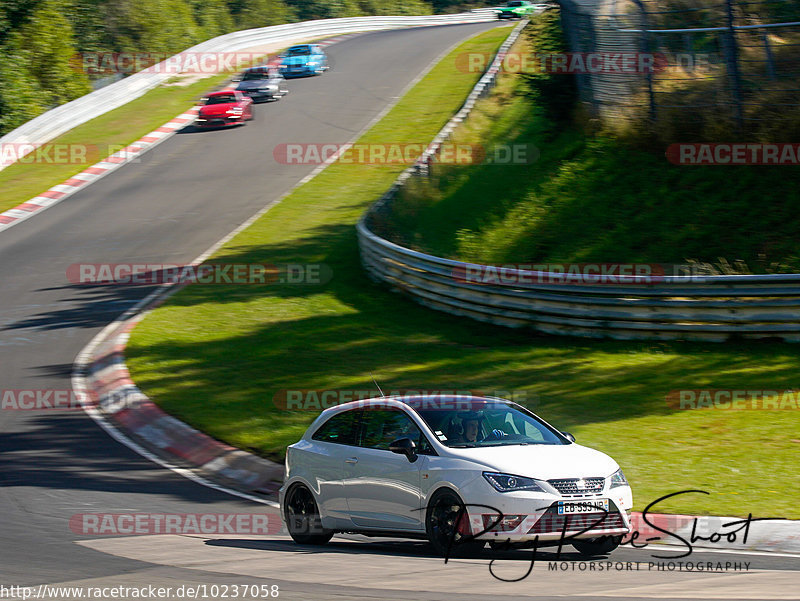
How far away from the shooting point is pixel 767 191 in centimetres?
1894

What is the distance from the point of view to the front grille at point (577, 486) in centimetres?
807

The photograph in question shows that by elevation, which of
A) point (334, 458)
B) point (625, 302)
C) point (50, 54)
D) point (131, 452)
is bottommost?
point (131, 452)

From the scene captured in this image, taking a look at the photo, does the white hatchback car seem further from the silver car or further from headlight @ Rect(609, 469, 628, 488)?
the silver car

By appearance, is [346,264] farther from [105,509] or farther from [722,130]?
[105,509]

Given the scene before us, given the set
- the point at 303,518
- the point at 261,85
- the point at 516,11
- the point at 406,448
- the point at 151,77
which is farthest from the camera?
the point at 516,11

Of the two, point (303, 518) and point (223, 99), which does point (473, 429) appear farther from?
point (223, 99)

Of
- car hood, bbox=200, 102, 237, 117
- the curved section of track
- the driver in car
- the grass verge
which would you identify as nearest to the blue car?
the curved section of track

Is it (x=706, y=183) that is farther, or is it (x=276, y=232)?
(x=276, y=232)

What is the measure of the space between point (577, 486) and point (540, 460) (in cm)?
39

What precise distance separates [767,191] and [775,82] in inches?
83.4

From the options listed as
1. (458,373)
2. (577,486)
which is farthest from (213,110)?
(577,486)

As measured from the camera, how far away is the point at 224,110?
124 feet

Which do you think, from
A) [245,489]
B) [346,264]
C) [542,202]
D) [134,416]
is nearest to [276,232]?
[346,264]

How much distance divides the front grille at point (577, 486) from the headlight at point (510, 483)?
0.14 meters
